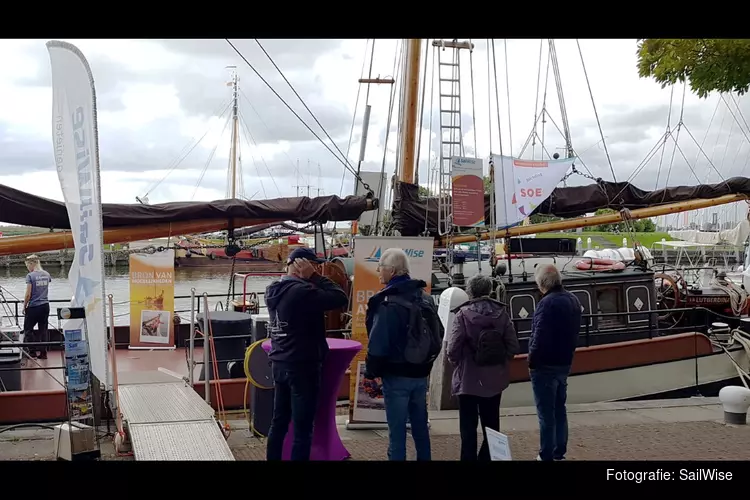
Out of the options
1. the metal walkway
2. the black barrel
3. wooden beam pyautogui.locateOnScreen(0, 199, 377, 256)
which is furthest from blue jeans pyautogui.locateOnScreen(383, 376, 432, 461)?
wooden beam pyautogui.locateOnScreen(0, 199, 377, 256)

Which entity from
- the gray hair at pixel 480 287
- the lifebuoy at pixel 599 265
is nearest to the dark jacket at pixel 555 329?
the gray hair at pixel 480 287

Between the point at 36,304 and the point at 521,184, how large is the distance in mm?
7682

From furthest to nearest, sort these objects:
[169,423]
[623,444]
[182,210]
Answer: [182,210] < [623,444] < [169,423]

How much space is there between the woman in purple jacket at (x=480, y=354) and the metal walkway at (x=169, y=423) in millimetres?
1990

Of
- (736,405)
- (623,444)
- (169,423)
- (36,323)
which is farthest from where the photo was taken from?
(36,323)

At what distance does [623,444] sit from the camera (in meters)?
7.70

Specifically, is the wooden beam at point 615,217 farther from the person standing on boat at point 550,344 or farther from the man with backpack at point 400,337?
the man with backpack at point 400,337

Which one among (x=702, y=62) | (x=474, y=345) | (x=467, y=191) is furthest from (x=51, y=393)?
(x=702, y=62)

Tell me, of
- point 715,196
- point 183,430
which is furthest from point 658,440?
point 715,196

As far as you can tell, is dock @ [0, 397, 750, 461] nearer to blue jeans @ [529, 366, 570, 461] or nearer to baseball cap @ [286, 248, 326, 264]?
blue jeans @ [529, 366, 570, 461]

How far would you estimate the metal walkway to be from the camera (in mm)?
6223

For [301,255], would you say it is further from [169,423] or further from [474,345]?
[169,423]

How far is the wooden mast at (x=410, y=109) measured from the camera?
13.1 metres
